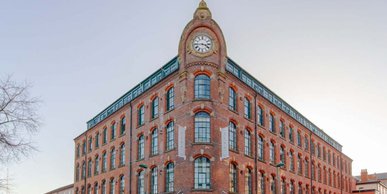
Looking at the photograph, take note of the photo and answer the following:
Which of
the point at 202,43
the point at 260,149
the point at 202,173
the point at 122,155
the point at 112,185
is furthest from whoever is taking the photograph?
the point at 112,185

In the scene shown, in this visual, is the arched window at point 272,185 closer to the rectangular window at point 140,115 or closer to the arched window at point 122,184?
the rectangular window at point 140,115

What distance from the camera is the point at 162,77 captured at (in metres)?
32.9

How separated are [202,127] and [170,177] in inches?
178

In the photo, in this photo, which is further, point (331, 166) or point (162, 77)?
point (331, 166)

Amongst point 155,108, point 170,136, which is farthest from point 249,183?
point 155,108

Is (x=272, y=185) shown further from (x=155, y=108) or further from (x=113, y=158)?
(x=113, y=158)

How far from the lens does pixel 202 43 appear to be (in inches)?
1160

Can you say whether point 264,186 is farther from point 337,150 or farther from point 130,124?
point 337,150

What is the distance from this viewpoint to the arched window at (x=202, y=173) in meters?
27.6

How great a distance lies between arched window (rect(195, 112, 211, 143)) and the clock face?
177 inches

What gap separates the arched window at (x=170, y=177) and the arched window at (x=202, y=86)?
5471 millimetres

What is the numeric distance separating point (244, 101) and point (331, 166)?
92.3ft

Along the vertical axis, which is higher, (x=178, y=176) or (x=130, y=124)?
(x=130, y=124)

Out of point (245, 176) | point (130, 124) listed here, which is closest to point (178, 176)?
point (245, 176)
